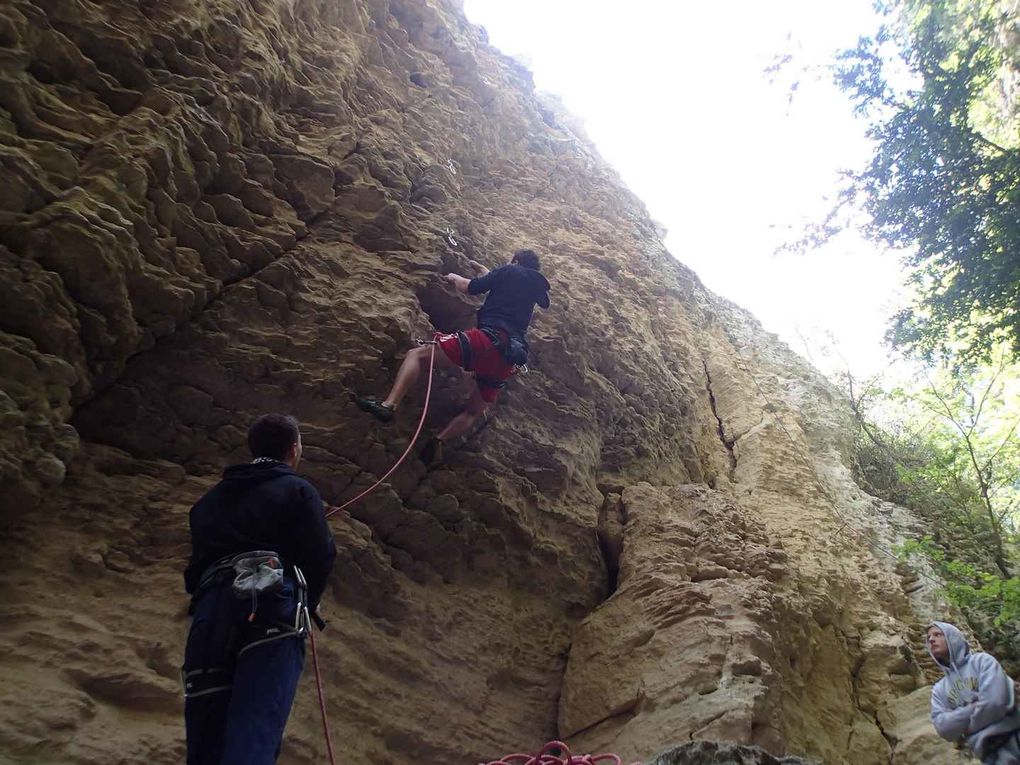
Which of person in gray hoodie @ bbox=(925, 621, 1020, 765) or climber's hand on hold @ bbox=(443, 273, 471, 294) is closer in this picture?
person in gray hoodie @ bbox=(925, 621, 1020, 765)

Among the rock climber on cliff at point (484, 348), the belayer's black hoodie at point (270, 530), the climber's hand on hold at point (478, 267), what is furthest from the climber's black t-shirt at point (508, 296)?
the belayer's black hoodie at point (270, 530)

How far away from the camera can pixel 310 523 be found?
3074mm

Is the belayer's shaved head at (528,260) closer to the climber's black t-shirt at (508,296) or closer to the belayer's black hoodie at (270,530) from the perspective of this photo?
the climber's black t-shirt at (508,296)

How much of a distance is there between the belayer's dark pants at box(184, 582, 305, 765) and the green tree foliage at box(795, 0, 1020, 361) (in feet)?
34.2

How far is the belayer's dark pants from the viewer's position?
2613 mm

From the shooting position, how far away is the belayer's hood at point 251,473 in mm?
3186

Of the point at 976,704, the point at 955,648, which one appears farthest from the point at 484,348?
the point at 976,704

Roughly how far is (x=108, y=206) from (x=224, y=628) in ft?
8.23

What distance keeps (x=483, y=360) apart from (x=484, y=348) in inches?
4.0

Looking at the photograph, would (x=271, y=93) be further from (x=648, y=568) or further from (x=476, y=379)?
(x=648, y=568)

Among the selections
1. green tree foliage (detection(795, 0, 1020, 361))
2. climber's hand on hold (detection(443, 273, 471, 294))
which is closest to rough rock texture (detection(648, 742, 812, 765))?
climber's hand on hold (detection(443, 273, 471, 294))

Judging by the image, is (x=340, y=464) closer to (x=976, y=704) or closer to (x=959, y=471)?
(x=976, y=704)

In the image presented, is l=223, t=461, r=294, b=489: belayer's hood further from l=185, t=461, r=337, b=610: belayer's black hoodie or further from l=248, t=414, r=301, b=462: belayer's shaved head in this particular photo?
l=248, t=414, r=301, b=462: belayer's shaved head

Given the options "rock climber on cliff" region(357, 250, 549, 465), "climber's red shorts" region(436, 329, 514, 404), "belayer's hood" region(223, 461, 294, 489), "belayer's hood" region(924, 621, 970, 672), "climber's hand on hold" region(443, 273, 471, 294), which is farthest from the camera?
"climber's hand on hold" region(443, 273, 471, 294)
